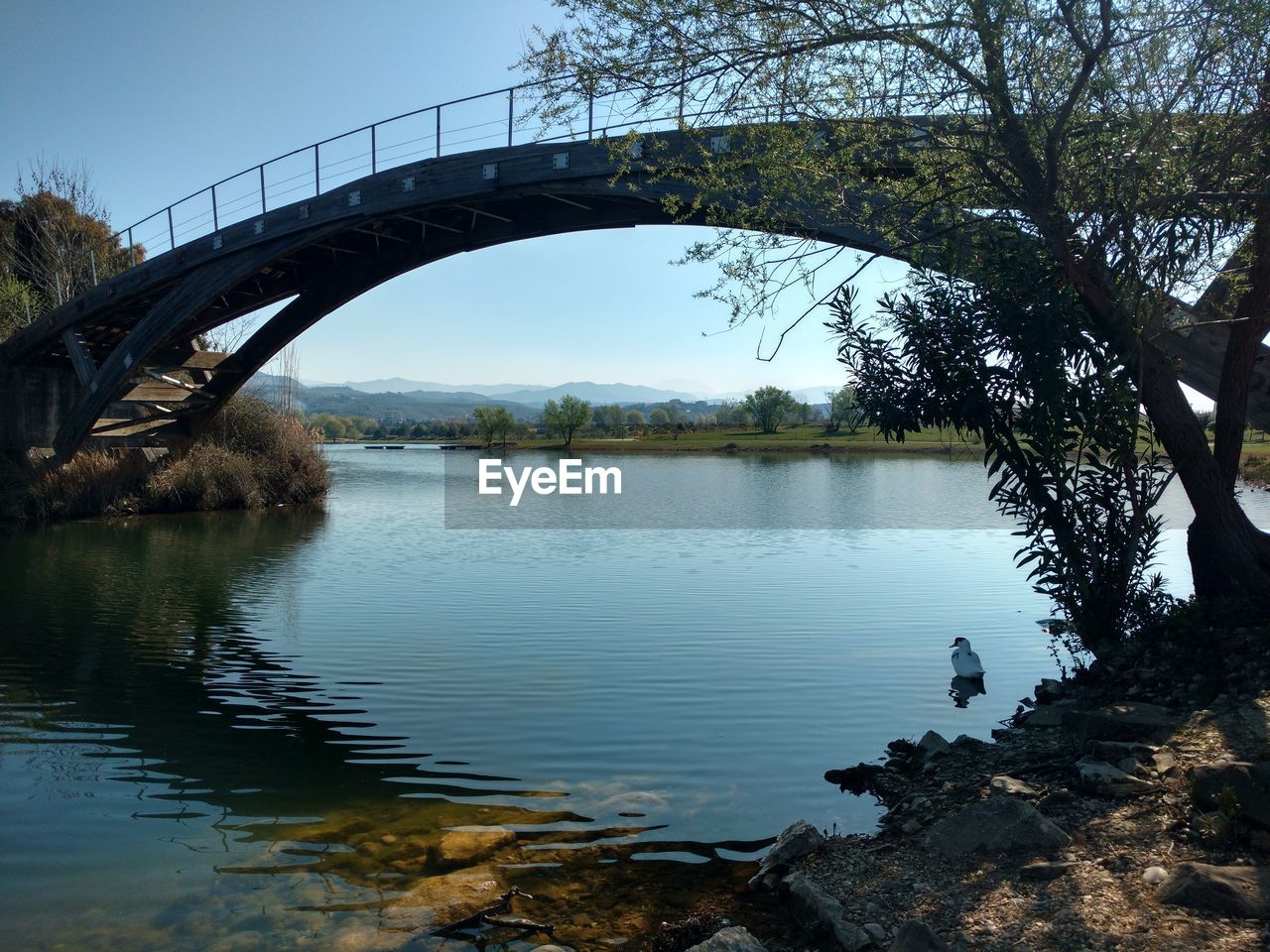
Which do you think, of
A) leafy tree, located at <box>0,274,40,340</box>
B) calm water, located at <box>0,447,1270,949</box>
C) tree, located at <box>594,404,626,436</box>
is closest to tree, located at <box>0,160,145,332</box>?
leafy tree, located at <box>0,274,40,340</box>

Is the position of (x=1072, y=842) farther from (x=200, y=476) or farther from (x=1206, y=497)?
(x=200, y=476)

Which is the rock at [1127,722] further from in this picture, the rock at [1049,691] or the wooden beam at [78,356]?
the wooden beam at [78,356]

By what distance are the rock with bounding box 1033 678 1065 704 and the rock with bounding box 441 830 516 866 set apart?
4.70 meters

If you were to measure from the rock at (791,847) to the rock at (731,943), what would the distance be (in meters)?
0.77

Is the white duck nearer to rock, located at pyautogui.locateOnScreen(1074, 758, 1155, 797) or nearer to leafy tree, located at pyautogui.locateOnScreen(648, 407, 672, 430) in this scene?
rock, located at pyautogui.locateOnScreen(1074, 758, 1155, 797)

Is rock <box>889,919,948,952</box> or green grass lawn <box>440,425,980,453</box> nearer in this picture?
rock <box>889,919,948,952</box>

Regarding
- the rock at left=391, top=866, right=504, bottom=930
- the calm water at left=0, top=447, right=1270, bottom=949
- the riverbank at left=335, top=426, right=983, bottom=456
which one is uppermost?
the riverbank at left=335, top=426, right=983, bottom=456

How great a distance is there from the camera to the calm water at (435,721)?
5.00 metres

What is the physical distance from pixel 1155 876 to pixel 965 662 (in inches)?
196

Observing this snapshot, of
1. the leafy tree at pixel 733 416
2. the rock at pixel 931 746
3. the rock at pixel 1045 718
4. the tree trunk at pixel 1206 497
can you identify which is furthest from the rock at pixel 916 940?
the leafy tree at pixel 733 416

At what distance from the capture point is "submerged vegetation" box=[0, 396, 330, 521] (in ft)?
80.5

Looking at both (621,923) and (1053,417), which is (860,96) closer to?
(1053,417)

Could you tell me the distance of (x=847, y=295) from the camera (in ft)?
28.1

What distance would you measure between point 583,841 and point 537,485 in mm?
30937
